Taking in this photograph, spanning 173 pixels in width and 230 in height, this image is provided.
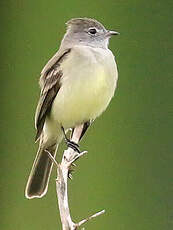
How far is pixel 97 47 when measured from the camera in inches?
149

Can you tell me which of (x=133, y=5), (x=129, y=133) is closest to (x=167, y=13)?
(x=133, y=5)

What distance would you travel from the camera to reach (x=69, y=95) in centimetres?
361

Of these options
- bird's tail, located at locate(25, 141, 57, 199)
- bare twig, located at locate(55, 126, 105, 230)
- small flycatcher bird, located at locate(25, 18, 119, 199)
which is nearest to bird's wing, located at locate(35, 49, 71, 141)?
small flycatcher bird, located at locate(25, 18, 119, 199)

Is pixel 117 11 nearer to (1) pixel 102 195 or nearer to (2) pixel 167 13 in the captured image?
(2) pixel 167 13

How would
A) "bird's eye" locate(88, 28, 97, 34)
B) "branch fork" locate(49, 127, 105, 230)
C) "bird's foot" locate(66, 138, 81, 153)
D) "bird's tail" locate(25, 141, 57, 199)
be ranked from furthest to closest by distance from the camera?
1. "bird's eye" locate(88, 28, 97, 34)
2. "bird's tail" locate(25, 141, 57, 199)
3. "bird's foot" locate(66, 138, 81, 153)
4. "branch fork" locate(49, 127, 105, 230)

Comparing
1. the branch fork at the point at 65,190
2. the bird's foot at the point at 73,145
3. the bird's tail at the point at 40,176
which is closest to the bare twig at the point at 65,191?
the branch fork at the point at 65,190

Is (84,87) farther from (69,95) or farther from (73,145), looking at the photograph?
(73,145)

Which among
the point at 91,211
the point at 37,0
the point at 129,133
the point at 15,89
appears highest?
the point at 37,0

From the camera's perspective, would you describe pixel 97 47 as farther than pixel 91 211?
No

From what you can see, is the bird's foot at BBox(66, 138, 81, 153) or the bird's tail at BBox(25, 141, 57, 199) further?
the bird's tail at BBox(25, 141, 57, 199)

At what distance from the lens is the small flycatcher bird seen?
11.8ft

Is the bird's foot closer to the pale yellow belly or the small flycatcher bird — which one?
the small flycatcher bird

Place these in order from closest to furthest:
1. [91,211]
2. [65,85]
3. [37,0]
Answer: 1. [65,85]
2. [91,211]
3. [37,0]

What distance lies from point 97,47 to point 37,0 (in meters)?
0.78
